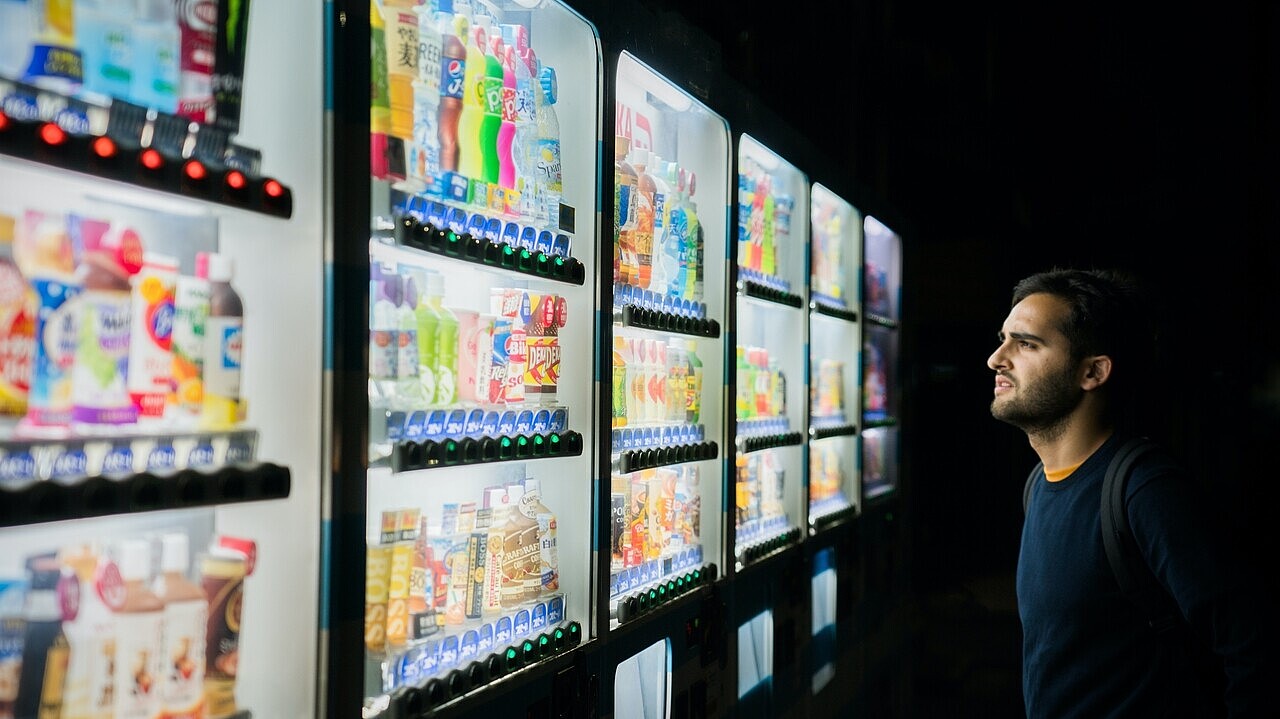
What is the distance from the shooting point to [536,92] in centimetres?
220

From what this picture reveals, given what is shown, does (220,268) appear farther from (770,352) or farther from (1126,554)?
(770,352)

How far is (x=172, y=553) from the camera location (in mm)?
1407

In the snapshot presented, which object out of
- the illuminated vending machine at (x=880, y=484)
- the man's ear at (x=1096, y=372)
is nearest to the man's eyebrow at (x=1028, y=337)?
the man's ear at (x=1096, y=372)

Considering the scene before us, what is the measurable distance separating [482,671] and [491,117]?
1.24 metres

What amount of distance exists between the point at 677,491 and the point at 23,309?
204 centimetres

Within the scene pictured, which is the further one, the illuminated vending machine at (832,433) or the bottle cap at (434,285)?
the illuminated vending machine at (832,433)

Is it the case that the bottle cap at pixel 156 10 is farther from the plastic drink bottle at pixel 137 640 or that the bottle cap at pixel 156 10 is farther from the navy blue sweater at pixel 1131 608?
the navy blue sweater at pixel 1131 608

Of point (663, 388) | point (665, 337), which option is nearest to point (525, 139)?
point (663, 388)

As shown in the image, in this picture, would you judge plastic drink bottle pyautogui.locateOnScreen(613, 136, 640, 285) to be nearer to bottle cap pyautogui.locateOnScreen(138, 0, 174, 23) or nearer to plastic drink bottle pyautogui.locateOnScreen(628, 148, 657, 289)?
plastic drink bottle pyautogui.locateOnScreen(628, 148, 657, 289)

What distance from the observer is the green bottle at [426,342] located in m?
1.84

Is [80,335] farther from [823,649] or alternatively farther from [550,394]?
[823,649]

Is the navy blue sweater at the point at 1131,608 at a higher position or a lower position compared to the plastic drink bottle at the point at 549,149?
lower

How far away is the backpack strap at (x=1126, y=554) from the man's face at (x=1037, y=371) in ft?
0.88

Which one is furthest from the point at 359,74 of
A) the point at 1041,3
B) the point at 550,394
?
the point at 1041,3
